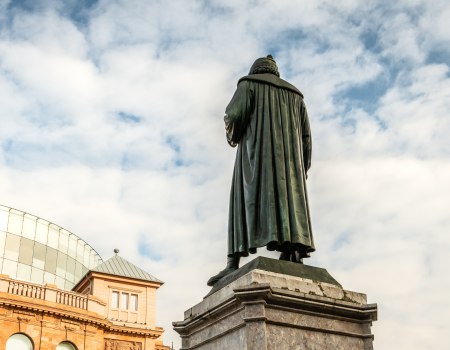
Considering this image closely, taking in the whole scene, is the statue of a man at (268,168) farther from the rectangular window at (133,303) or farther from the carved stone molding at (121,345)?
the rectangular window at (133,303)

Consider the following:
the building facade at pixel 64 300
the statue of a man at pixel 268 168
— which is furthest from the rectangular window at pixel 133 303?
the statue of a man at pixel 268 168

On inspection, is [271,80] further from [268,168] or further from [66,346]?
[66,346]

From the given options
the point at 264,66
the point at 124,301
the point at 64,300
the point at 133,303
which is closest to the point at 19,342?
the point at 64,300

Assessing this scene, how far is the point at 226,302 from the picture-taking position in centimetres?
590

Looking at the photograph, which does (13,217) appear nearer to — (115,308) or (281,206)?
(115,308)

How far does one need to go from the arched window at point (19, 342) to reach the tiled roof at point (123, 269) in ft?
25.7

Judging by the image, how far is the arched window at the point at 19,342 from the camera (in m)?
33.6

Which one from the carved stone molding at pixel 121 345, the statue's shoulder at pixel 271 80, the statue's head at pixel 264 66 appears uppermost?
the carved stone molding at pixel 121 345

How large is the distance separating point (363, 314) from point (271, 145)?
2.28 m

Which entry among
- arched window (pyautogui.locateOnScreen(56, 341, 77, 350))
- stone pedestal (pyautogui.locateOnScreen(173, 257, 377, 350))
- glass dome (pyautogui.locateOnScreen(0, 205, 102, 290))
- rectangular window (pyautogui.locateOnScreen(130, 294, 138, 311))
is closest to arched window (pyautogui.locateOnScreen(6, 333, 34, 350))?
arched window (pyautogui.locateOnScreen(56, 341, 77, 350))

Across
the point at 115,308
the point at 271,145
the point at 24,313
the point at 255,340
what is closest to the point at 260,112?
the point at 271,145

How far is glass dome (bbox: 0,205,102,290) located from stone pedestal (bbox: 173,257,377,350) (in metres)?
46.5

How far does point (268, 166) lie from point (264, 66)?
1.65 m

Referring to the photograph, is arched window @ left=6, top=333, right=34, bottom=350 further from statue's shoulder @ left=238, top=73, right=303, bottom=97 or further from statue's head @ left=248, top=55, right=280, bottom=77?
statue's shoulder @ left=238, top=73, right=303, bottom=97
